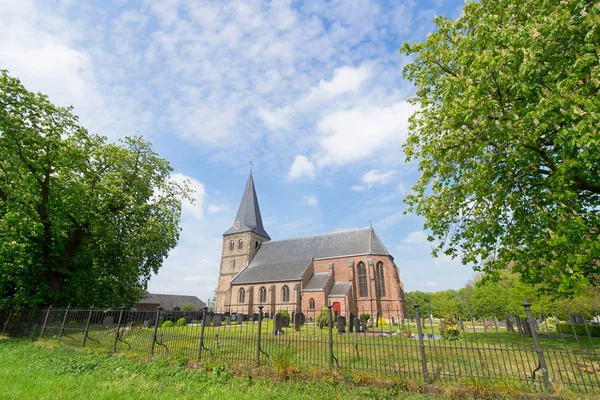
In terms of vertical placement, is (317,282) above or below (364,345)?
above

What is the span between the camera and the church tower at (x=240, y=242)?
4134 centimetres

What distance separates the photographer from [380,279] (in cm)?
3241

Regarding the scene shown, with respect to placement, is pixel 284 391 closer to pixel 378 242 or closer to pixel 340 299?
pixel 340 299

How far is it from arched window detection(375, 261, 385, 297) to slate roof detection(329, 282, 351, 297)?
317 cm

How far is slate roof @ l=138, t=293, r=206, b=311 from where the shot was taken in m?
49.5

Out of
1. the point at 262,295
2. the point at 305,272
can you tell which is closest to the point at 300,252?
the point at 305,272

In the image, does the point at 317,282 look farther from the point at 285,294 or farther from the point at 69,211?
the point at 69,211

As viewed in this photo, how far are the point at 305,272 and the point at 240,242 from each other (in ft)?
40.5

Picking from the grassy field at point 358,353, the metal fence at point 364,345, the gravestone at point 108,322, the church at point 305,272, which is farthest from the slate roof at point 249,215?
the grassy field at point 358,353

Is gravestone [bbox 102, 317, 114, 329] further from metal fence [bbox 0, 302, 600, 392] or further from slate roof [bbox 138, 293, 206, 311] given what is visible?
slate roof [bbox 138, 293, 206, 311]

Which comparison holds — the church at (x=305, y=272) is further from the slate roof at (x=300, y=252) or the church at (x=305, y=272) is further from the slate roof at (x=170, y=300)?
the slate roof at (x=170, y=300)

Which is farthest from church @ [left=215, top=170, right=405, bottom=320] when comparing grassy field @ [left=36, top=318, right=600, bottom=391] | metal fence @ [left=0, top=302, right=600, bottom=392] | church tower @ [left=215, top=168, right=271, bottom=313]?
grassy field @ [left=36, top=318, right=600, bottom=391]

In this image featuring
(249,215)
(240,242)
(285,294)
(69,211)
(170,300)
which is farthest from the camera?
(170,300)

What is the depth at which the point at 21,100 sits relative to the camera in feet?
43.7
